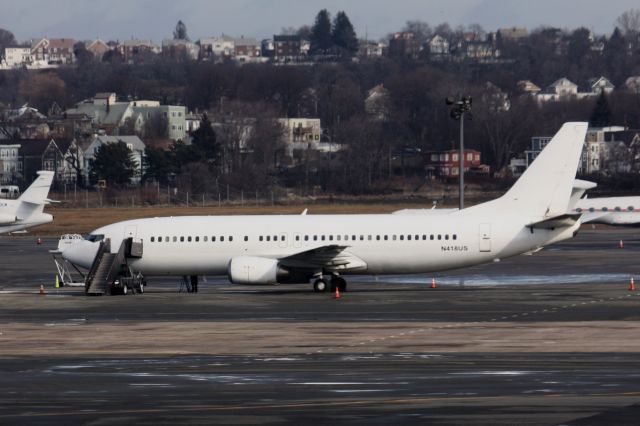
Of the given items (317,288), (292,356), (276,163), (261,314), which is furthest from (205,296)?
(276,163)

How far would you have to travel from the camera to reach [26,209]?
84875 mm

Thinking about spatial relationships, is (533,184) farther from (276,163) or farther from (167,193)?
(276,163)

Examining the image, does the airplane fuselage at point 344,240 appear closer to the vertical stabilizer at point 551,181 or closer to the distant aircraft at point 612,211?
the vertical stabilizer at point 551,181

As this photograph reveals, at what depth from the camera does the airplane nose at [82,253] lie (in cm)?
5538

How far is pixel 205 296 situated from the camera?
5209 cm

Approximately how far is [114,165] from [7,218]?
250ft

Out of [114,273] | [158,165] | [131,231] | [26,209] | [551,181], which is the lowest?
[114,273]

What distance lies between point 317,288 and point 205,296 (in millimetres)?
4030

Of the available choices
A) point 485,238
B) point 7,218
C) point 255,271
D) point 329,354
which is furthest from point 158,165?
point 329,354

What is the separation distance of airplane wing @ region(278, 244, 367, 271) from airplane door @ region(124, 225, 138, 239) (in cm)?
586

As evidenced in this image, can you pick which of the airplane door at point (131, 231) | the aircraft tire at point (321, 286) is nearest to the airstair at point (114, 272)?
the airplane door at point (131, 231)

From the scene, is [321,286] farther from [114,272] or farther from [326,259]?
[114,272]

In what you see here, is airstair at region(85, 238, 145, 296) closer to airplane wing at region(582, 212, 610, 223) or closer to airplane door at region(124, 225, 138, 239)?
airplane door at region(124, 225, 138, 239)

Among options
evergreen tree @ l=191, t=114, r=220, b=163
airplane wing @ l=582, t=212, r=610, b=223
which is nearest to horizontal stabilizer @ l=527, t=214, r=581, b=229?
airplane wing @ l=582, t=212, r=610, b=223
